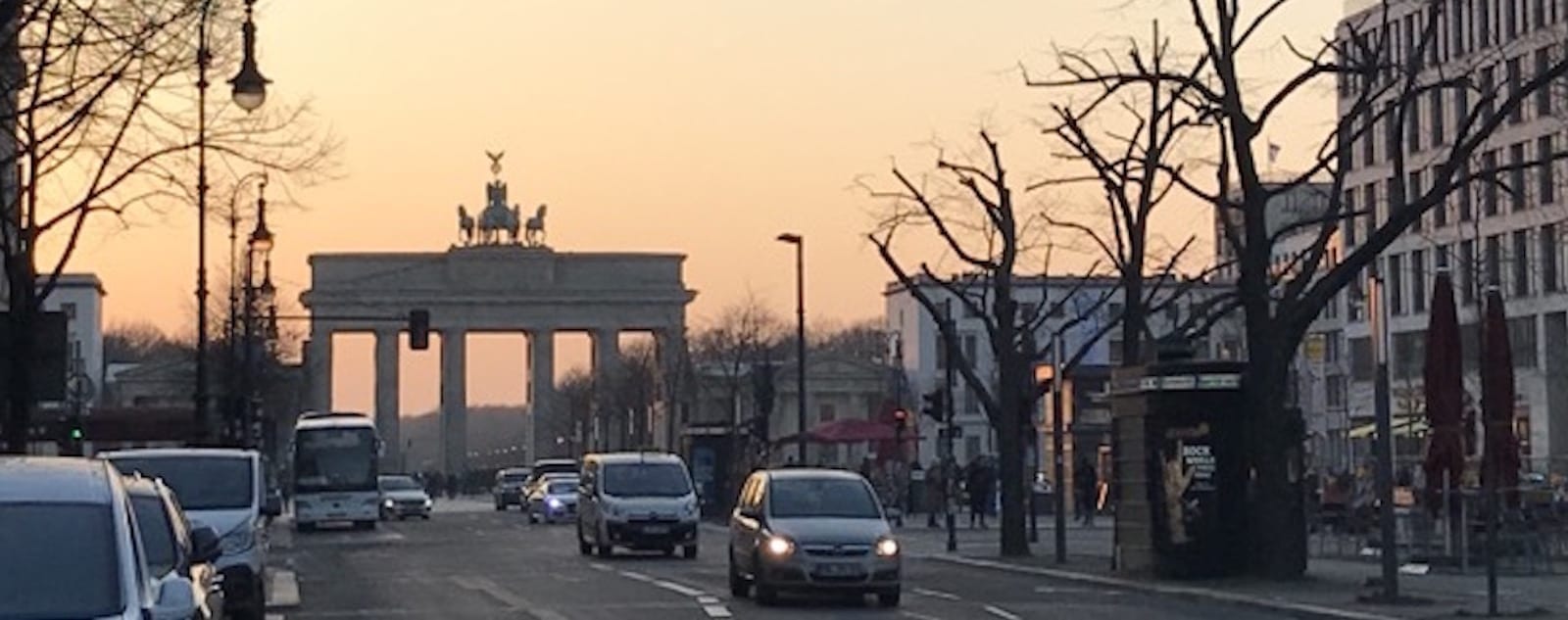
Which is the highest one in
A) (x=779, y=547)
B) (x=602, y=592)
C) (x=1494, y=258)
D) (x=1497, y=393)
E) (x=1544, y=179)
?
(x=1544, y=179)

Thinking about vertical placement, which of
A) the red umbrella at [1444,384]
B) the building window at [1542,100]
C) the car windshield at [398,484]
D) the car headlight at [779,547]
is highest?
the building window at [1542,100]

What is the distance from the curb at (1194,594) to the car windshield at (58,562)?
17.9 m

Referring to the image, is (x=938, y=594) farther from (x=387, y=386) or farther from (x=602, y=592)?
(x=387, y=386)

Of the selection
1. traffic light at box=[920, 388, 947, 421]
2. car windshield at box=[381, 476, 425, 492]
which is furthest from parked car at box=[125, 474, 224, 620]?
car windshield at box=[381, 476, 425, 492]

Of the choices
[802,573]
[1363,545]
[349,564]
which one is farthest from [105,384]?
[802,573]

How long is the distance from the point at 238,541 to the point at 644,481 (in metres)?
22.9

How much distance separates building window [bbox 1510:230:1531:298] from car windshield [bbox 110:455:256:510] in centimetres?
6985

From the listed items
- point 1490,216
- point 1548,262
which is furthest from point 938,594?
point 1490,216

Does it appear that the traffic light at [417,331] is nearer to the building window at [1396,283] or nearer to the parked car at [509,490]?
the parked car at [509,490]

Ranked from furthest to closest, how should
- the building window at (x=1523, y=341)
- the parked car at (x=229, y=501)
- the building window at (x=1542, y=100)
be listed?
the building window at (x=1523, y=341)
the building window at (x=1542, y=100)
the parked car at (x=229, y=501)

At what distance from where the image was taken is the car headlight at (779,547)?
32.9 metres

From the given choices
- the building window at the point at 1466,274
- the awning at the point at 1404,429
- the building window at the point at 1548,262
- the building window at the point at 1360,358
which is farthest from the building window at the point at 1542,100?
the building window at the point at 1360,358

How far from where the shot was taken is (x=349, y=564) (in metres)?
48.9

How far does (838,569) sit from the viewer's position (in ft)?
107
